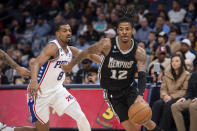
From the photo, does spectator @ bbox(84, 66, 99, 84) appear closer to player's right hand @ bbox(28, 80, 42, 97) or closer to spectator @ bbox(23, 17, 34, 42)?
player's right hand @ bbox(28, 80, 42, 97)

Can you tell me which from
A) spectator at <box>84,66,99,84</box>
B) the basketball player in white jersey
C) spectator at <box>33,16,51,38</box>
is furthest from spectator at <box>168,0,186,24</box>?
the basketball player in white jersey

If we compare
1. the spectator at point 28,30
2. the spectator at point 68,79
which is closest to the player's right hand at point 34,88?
the spectator at point 68,79

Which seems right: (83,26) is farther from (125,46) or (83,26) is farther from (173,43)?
(125,46)

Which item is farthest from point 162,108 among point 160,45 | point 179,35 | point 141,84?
point 179,35

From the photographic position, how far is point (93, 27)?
1340 centimetres

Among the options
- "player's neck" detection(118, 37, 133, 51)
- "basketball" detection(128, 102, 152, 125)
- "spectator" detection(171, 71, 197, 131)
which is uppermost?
"player's neck" detection(118, 37, 133, 51)

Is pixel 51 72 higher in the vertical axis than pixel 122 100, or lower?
higher

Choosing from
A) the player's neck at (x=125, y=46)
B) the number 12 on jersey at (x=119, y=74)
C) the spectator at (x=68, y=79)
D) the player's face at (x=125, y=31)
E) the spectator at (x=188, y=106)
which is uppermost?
the player's face at (x=125, y=31)

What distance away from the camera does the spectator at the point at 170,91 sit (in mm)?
7668

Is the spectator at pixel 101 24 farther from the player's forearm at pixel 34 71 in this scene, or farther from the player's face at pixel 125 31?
the player's face at pixel 125 31

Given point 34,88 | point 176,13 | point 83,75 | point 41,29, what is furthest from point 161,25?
point 34,88

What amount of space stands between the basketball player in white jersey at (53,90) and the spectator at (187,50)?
4.10 meters

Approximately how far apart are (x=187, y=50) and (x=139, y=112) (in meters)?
4.83

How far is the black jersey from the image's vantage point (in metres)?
5.76
